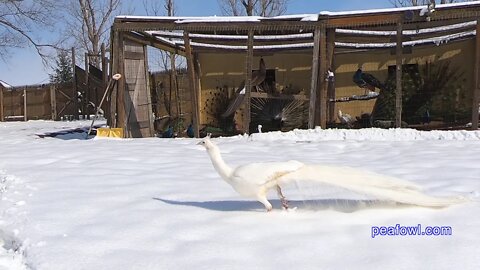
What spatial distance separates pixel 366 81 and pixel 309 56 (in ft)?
7.26

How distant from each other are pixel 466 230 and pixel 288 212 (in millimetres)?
1253

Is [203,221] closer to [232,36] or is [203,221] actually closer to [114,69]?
[114,69]

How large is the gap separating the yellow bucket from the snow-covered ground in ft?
13.2

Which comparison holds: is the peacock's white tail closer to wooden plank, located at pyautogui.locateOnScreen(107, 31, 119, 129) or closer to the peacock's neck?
the peacock's neck

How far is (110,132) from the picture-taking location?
10.8 metres

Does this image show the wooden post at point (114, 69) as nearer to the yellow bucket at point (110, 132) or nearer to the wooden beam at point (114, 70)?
the wooden beam at point (114, 70)

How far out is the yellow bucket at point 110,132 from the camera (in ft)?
35.2

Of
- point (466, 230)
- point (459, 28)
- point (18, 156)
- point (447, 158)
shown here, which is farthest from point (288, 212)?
point (459, 28)

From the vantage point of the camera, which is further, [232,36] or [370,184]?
[232,36]

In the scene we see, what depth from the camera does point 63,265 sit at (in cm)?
299

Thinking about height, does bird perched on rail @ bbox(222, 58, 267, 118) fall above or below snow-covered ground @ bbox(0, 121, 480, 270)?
above

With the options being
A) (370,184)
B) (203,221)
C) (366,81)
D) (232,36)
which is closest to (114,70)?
(232,36)

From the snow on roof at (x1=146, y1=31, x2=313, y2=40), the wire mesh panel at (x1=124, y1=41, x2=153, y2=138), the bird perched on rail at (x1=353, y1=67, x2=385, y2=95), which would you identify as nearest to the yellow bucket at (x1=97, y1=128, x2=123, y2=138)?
the wire mesh panel at (x1=124, y1=41, x2=153, y2=138)

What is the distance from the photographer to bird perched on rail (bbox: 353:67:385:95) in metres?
14.3
